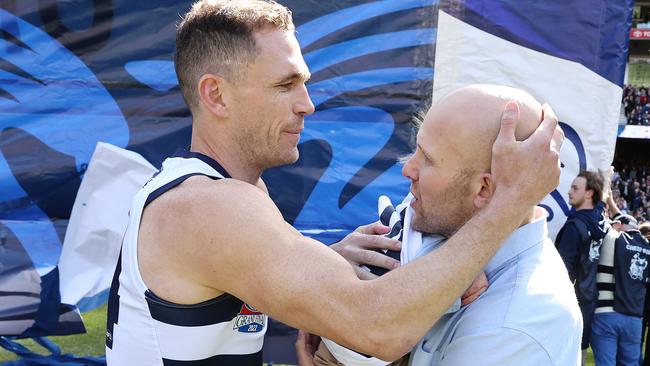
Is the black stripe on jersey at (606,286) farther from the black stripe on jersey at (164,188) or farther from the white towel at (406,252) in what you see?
the black stripe on jersey at (164,188)

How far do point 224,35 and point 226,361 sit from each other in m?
0.95

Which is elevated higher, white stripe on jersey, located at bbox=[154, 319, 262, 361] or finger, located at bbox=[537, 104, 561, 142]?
finger, located at bbox=[537, 104, 561, 142]

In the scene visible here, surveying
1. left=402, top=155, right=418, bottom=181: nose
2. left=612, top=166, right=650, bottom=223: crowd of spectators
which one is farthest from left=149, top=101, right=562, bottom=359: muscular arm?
Answer: left=612, top=166, right=650, bottom=223: crowd of spectators

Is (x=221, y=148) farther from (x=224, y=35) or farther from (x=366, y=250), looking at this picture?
(x=366, y=250)

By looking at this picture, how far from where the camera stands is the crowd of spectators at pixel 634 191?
850 inches

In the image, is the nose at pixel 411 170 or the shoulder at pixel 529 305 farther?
the nose at pixel 411 170

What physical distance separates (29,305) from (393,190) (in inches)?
113

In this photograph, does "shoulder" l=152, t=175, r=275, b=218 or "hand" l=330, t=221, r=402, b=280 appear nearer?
"shoulder" l=152, t=175, r=275, b=218

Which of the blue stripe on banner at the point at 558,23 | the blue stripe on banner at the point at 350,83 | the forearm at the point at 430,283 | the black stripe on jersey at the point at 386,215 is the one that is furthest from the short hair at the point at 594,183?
Answer: the forearm at the point at 430,283

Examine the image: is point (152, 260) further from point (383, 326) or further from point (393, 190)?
point (393, 190)

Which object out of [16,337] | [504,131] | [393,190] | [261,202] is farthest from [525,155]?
[16,337]

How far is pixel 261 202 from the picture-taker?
5.45 ft

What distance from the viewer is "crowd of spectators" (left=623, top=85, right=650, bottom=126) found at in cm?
2477

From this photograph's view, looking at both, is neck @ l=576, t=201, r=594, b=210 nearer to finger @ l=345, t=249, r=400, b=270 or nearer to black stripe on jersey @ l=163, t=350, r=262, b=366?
finger @ l=345, t=249, r=400, b=270
